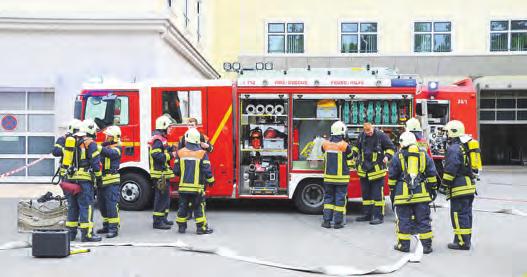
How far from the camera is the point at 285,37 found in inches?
944

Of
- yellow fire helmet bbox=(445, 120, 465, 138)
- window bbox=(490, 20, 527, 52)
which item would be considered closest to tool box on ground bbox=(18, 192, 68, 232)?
yellow fire helmet bbox=(445, 120, 465, 138)

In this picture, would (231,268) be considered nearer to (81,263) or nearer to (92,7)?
(81,263)

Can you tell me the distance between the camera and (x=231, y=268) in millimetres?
6578

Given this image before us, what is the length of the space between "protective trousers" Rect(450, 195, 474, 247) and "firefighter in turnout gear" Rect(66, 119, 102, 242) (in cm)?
503

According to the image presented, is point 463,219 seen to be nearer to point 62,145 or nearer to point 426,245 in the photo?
point 426,245

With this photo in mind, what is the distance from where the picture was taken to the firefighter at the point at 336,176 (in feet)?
30.0

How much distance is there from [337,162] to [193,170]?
2.41 meters

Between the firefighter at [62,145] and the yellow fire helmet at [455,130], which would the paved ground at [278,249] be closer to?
the firefighter at [62,145]

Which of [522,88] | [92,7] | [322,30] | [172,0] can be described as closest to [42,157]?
[92,7]

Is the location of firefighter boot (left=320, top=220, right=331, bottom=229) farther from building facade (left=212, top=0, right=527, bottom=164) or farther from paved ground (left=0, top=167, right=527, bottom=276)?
building facade (left=212, top=0, right=527, bottom=164)

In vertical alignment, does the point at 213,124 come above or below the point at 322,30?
below

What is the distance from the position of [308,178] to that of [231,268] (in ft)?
12.9

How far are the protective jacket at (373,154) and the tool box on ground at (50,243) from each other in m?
5.03

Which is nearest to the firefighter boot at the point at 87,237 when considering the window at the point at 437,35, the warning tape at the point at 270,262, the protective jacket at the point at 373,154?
the warning tape at the point at 270,262
